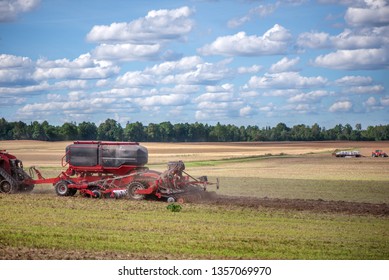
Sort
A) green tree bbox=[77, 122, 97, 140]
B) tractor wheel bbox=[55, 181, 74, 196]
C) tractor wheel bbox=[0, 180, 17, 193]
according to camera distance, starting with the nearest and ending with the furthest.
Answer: tractor wheel bbox=[55, 181, 74, 196] → tractor wheel bbox=[0, 180, 17, 193] → green tree bbox=[77, 122, 97, 140]

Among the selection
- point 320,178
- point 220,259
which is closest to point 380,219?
point 220,259

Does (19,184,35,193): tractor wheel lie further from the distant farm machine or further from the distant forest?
the distant forest

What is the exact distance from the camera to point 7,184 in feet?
99.8

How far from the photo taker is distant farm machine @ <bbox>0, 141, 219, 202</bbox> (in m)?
27.9

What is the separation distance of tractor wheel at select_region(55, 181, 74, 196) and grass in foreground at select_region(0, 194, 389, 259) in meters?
2.55

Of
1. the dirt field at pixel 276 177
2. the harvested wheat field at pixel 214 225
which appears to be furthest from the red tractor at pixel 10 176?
the dirt field at pixel 276 177

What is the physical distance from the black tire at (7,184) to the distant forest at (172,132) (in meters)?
11.2

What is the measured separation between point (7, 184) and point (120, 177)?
551cm

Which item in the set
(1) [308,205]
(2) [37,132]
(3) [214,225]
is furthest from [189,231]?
(2) [37,132]

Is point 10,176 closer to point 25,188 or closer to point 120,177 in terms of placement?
point 25,188

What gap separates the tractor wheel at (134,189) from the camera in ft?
91.8

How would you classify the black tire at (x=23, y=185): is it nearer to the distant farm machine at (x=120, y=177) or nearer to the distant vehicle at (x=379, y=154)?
the distant farm machine at (x=120, y=177)

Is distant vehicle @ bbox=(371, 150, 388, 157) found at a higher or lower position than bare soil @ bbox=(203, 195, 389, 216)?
higher

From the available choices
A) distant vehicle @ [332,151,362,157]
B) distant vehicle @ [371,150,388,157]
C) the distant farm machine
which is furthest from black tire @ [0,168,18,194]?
distant vehicle @ [371,150,388,157]
